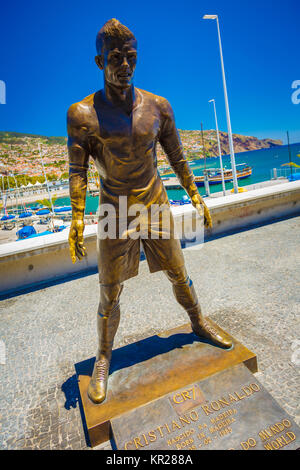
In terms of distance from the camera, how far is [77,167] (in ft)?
7.13

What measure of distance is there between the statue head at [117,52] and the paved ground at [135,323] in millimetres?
2905

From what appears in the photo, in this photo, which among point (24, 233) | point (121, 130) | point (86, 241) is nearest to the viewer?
point (121, 130)

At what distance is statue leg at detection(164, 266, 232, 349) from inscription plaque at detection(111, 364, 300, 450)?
49 centimetres

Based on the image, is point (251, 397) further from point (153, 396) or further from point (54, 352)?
point (54, 352)

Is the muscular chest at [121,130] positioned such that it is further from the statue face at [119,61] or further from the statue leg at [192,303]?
the statue leg at [192,303]

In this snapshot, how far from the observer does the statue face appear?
1.91m

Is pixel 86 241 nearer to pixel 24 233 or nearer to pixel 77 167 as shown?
pixel 77 167

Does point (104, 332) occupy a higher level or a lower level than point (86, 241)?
lower

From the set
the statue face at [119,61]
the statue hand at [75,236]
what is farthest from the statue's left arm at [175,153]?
the statue hand at [75,236]

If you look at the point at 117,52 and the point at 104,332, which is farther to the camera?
the point at 104,332

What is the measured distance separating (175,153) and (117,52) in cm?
96

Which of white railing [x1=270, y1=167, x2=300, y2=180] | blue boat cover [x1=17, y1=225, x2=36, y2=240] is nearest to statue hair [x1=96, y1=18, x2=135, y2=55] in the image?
blue boat cover [x1=17, y1=225, x2=36, y2=240]

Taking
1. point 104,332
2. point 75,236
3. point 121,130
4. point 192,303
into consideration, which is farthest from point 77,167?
A: point 192,303
